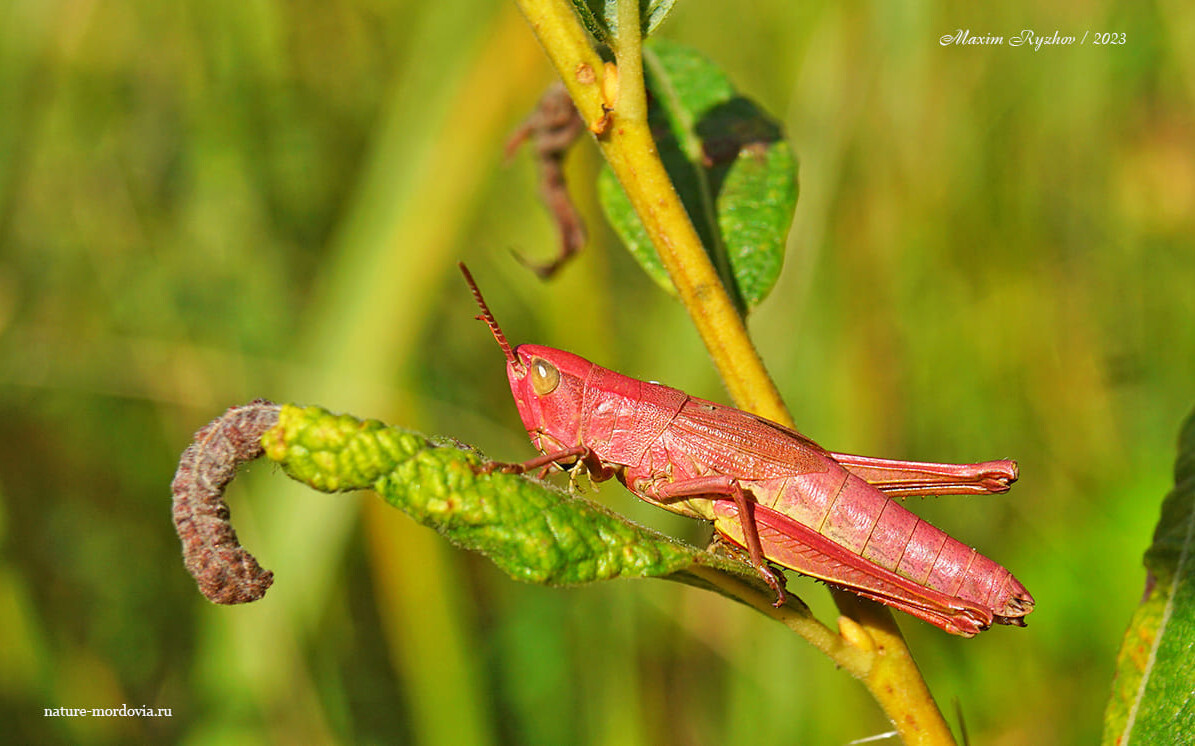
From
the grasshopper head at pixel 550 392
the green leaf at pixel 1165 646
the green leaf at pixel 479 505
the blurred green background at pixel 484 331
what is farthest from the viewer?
the blurred green background at pixel 484 331

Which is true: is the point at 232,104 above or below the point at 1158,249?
below

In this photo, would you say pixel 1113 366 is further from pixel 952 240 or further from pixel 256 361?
pixel 256 361

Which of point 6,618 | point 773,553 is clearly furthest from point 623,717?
point 6,618

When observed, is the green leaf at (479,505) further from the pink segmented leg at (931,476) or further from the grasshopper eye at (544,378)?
the grasshopper eye at (544,378)

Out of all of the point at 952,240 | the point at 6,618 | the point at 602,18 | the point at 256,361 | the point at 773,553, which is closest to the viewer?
the point at 602,18

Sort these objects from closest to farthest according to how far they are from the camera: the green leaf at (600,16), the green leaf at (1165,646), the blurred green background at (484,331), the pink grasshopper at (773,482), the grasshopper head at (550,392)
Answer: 1. the green leaf at (600,16)
2. the green leaf at (1165,646)
3. the pink grasshopper at (773,482)
4. the grasshopper head at (550,392)
5. the blurred green background at (484,331)

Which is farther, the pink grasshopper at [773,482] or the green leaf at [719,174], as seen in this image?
the pink grasshopper at [773,482]

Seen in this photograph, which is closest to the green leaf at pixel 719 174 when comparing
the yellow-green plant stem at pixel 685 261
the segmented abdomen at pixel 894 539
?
the yellow-green plant stem at pixel 685 261
